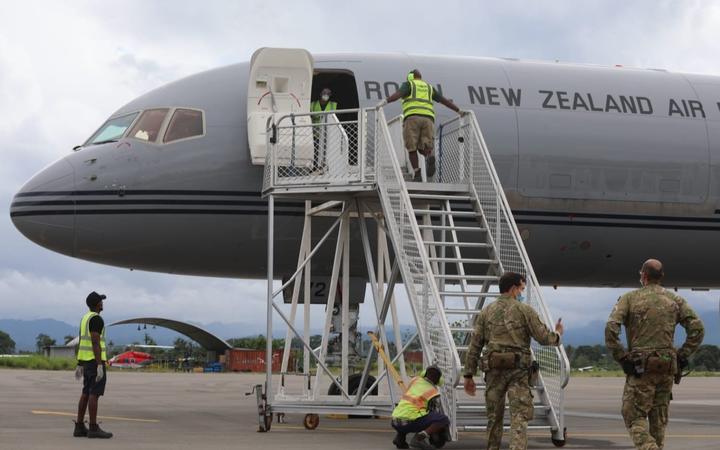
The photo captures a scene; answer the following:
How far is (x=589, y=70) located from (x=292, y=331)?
7852 millimetres

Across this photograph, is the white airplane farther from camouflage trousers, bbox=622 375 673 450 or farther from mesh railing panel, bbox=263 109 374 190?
camouflage trousers, bbox=622 375 673 450

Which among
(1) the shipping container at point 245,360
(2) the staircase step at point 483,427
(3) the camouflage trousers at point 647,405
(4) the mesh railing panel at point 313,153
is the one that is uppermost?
(4) the mesh railing panel at point 313,153

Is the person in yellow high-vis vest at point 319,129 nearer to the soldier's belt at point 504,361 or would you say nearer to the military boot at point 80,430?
the military boot at point 80,430

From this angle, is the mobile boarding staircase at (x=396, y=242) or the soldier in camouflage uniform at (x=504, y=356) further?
the mobile boarding staircase at (x=396, y=242)

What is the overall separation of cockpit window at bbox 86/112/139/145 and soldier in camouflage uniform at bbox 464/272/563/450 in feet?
31.5

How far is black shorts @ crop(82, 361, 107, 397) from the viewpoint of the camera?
46.8ft

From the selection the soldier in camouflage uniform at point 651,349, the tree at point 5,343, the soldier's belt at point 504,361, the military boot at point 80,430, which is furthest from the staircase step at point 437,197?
the tree at point 5,343

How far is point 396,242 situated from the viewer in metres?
14.6

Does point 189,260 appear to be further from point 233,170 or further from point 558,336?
point 558,336

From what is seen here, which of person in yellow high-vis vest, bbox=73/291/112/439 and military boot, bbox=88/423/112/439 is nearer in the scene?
military boot, bbox=88/423/112/439

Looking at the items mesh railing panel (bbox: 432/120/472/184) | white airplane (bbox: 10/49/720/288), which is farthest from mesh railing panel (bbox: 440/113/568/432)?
white airplane (bbox: 10/49/720/288)

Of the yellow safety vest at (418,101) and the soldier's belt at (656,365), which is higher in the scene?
the yellow safety vest at (418,101)

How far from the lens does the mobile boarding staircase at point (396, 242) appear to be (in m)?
13.6

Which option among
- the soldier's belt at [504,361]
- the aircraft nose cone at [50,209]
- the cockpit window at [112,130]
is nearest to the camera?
the soldier's belt at [504,361]
